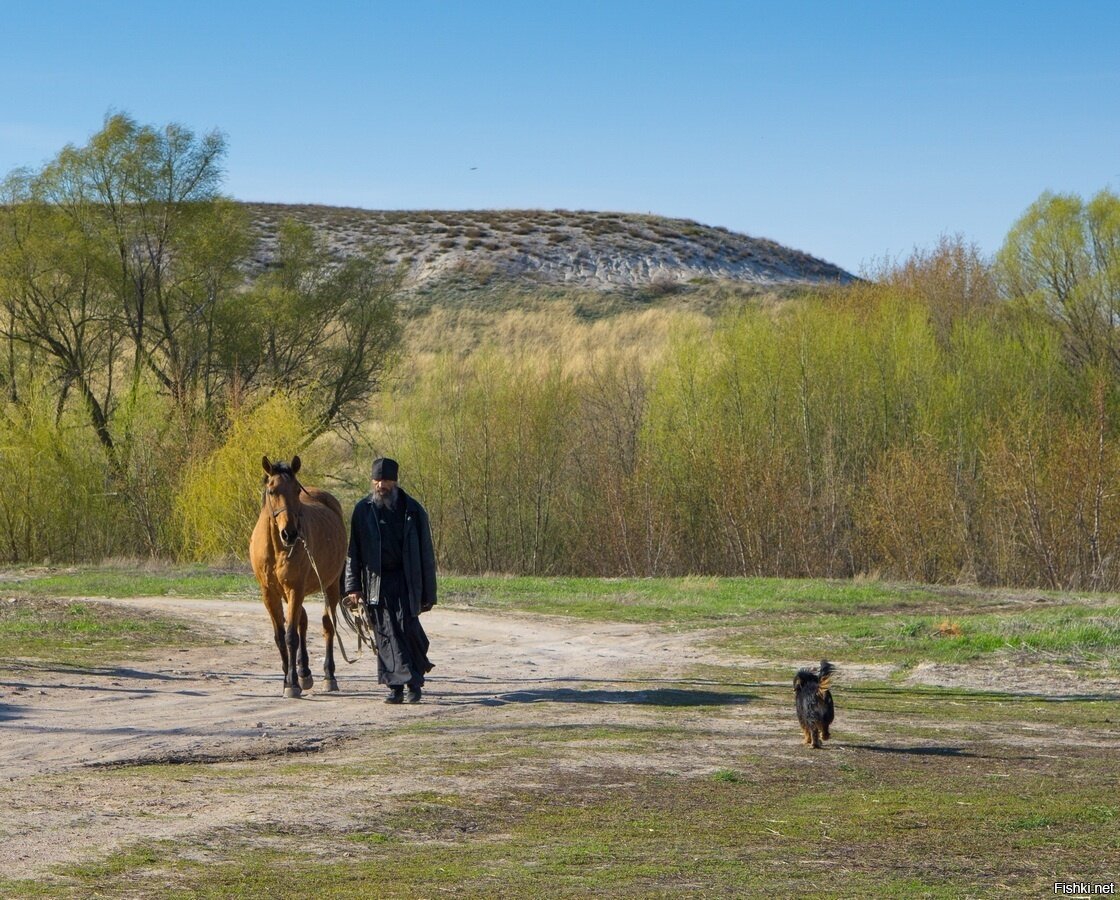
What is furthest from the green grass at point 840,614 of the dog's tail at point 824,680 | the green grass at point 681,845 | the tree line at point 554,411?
the green grass at point 681,845

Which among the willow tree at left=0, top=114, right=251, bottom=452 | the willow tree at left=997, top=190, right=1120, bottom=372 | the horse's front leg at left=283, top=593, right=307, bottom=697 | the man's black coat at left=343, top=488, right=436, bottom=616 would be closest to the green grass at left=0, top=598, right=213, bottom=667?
the horse's front leg at left=283, top=593, right=307, bottom=697

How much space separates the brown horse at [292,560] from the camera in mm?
13664

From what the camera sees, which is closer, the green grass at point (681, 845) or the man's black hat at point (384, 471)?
the green grass at point (681, 845)

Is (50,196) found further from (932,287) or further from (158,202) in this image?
(932,287)

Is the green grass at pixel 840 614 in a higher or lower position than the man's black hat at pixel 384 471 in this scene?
lower

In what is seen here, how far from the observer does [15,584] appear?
26.3 meters

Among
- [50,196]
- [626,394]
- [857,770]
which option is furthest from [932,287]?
[857,770]

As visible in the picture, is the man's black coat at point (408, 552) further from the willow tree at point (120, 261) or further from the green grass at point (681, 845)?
the willow tree at point (120, 261)

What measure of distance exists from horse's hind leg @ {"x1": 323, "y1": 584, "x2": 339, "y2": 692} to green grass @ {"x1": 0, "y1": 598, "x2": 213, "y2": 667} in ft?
10.1

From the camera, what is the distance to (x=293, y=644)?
14008 millimetres

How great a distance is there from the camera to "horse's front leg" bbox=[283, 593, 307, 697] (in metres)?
13.9

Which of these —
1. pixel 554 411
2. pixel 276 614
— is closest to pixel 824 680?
pixel 276 614

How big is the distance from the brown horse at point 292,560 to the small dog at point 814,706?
528 centimetres

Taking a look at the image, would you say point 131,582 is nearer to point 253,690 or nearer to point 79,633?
point 79,633
